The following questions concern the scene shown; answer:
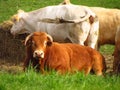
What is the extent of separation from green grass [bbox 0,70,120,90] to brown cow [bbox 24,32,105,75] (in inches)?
55.1

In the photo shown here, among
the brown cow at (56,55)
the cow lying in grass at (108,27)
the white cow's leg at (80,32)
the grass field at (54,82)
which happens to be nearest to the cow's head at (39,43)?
the brown cow at (56,55)

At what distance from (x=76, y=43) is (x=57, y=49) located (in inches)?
87.7

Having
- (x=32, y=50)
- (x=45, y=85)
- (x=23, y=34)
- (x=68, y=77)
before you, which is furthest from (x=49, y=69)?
(x=23, y=34)

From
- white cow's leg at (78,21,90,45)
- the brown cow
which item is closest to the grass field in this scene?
the brown cow

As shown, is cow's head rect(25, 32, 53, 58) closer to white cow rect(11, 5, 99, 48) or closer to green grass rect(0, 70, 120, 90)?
green grass rect(0, 70, 120, 90)

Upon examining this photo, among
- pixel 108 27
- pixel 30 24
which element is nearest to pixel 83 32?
pixel 108 27

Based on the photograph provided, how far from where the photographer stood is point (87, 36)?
14.4 meters

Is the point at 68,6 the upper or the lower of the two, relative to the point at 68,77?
upper

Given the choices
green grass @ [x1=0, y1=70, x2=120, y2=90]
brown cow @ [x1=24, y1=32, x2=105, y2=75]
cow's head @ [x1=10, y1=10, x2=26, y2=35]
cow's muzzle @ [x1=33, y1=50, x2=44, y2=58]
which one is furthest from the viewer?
cow's head @ [x1=10, y1=10, x2=26, y2=35]

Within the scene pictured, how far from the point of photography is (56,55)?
1195 cm

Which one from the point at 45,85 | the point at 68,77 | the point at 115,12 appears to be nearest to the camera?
the point at 45,85

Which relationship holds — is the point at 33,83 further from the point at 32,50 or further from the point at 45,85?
the point at 32,50

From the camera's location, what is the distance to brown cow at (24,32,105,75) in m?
11.7

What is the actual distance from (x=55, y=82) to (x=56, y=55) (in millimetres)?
2545
